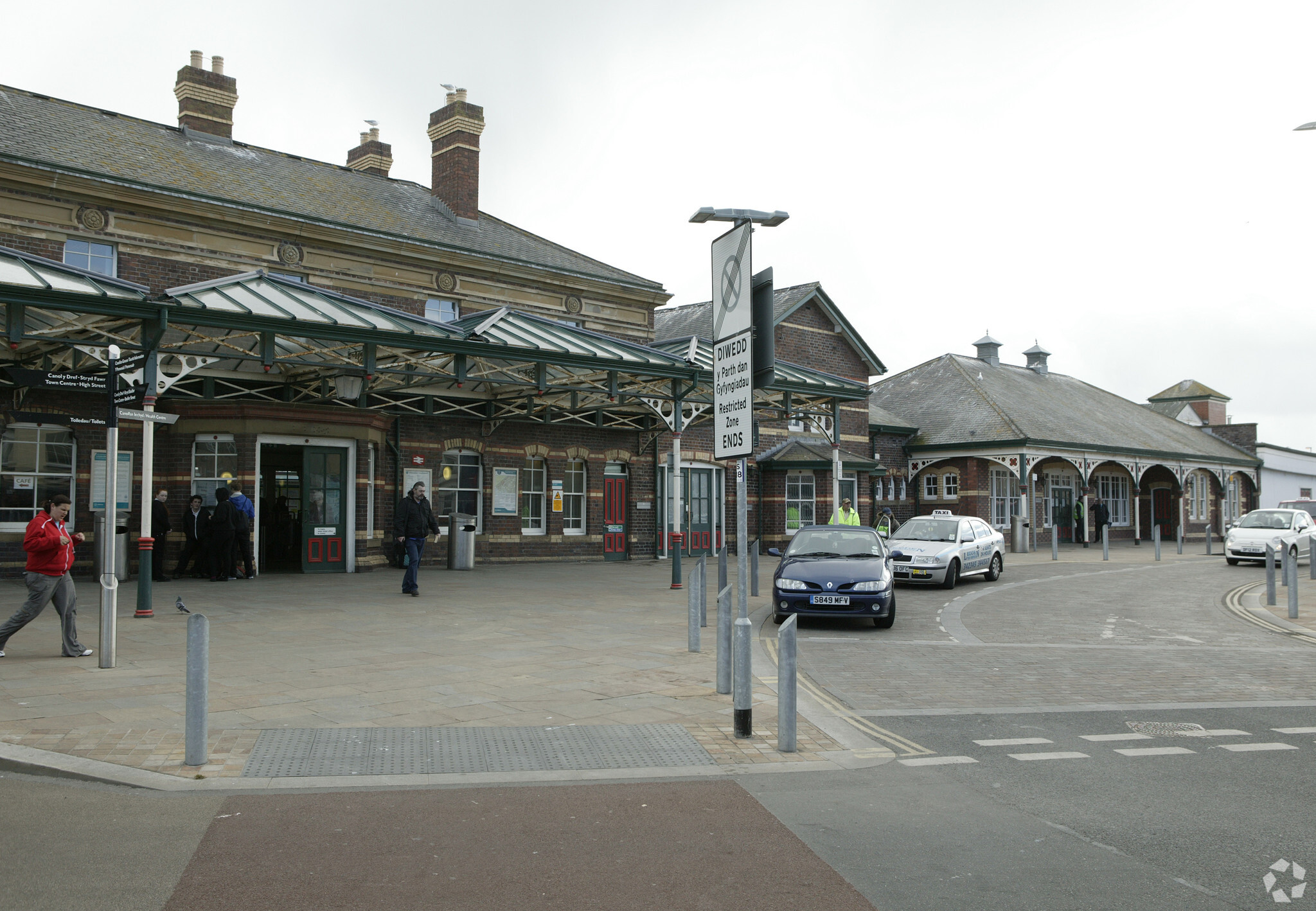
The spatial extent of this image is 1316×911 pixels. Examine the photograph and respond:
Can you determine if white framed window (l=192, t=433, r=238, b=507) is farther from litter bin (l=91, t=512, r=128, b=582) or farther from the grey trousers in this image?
the grey trousers

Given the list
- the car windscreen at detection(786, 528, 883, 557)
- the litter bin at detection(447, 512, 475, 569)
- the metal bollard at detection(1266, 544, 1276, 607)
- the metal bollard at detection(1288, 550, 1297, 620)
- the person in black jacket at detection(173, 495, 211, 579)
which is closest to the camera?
the car windscreen at detection(786, 528, 883, 557)

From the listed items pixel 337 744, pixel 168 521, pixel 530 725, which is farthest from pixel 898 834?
pixel 168 521

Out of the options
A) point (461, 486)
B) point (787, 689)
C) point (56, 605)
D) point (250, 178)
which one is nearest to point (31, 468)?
point (250, 178)

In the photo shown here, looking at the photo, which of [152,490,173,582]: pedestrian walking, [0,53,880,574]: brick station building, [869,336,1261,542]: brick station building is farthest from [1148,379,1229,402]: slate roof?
[152,490,173,582]: pedestrian walking

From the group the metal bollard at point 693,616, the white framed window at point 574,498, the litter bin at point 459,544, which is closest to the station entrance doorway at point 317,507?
the litter bin at point 459,544

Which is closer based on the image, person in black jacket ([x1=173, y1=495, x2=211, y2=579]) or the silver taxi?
person in black jacket ([x1=173, y1=495, x2=211, y2=579])

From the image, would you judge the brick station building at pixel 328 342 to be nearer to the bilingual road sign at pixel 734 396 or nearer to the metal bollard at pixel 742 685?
the bilingual road sign at pixel 734 396

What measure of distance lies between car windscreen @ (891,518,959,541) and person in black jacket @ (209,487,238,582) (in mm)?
12508

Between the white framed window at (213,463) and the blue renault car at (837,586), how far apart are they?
11000mm

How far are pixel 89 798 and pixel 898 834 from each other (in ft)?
14.1

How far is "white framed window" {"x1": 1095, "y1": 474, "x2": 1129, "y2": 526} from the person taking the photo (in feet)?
141

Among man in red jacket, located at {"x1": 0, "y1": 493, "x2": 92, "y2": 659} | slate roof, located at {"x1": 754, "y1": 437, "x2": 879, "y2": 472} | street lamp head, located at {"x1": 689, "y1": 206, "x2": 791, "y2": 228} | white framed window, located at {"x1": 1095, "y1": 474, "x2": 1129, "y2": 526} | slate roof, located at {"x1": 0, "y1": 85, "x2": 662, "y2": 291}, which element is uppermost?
slate roof, located at {"x1": 0, "y1": 85, "x2": 662, "y2": 291}

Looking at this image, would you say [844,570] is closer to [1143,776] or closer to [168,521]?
[1143,776]

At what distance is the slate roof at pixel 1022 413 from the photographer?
3681 centimetres
